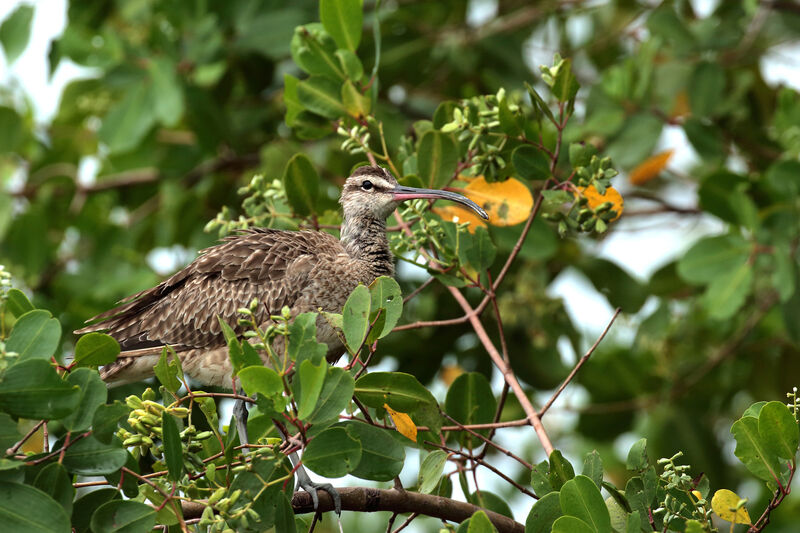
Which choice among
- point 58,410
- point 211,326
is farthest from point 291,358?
point 211,326

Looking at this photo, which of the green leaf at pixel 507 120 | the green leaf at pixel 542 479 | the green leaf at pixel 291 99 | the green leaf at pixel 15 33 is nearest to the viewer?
the green leaf at pixel 542 479

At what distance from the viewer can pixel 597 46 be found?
7.81m

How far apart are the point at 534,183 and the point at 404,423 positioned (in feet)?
8.28

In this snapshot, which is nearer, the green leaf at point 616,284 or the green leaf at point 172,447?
the green leaf at point 172,447

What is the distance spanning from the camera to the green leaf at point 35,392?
9.30 ft

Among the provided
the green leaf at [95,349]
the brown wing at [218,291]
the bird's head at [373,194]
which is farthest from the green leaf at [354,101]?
the green leaf at [95,349]

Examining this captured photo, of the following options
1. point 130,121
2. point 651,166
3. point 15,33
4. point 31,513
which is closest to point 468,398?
point 31,513

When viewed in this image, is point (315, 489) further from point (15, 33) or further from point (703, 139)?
point (15, 33)

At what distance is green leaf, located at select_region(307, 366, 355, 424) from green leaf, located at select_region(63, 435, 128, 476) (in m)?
0.57

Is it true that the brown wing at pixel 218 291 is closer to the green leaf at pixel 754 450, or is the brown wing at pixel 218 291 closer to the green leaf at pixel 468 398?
the green leaf at pixel 468 398

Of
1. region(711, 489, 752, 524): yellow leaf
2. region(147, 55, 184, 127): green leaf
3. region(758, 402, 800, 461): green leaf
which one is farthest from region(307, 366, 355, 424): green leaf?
region(147, 55, 184, 127): green leaf

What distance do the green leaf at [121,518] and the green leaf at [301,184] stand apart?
1842 millimetres

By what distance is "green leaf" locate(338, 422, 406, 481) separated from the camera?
333 centimetres

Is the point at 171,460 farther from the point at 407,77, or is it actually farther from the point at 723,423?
the point at 723,423
